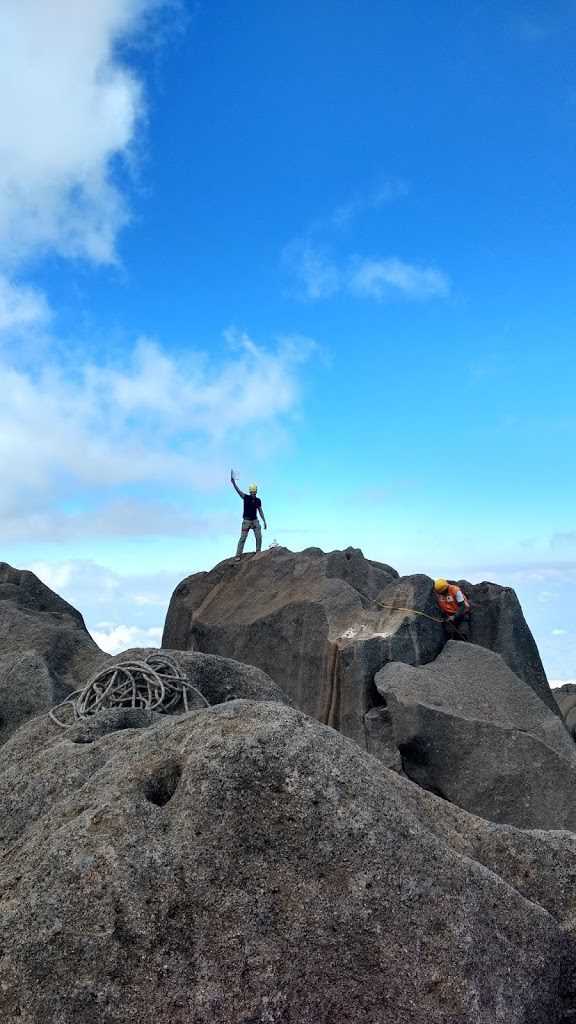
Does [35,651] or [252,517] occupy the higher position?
[252,517]

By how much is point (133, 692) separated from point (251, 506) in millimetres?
11694

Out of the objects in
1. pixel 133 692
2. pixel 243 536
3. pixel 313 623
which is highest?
pixel 243 536

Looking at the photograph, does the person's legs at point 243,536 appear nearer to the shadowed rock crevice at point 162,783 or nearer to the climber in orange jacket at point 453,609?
the climber in orange jacket at point 453,609

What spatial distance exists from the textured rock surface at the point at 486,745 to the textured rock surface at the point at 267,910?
5827mm

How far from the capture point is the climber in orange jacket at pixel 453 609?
12.7m

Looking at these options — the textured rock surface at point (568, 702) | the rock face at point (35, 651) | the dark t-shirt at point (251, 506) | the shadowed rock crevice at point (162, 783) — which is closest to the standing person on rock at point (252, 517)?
the dark t-shirt at point (251, 506)

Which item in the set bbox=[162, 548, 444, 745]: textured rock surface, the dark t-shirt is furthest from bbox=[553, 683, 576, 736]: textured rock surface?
the dark t-shirt

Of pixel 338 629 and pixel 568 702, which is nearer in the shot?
pixel 338 629

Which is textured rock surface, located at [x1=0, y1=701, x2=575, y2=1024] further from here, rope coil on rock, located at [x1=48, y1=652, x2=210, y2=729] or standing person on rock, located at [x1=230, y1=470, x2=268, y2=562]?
standing person on rock, located at [x1=230, y1=470, x2=268, y2=562]

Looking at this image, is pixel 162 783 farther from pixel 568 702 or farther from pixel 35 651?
pixel 568 702

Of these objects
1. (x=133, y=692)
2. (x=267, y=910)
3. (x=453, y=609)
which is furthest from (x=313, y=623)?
(x=267, y=910)

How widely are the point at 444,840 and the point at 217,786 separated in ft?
3.93

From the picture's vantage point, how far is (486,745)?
9.88m

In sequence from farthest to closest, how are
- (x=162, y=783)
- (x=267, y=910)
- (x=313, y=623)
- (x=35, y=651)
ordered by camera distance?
(x=313, y=623) → (x=35, y=651) → (x=162, y=783) → (x=267, y=910)
